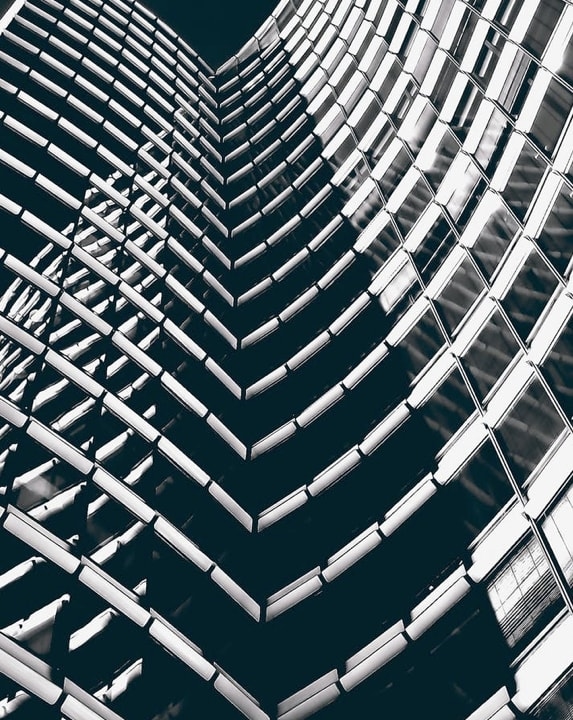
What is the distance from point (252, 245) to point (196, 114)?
10.3 m

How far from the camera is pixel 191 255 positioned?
2223cm

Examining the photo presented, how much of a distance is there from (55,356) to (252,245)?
455 inches

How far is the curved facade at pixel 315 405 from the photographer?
422 inches

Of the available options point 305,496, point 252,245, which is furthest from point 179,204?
point 305,496

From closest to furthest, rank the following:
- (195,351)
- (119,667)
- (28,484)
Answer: (119,667), (28,484), (195,351)

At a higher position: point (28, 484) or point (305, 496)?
point (305, 496)

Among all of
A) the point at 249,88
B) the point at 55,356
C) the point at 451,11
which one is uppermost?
the point at 451,11

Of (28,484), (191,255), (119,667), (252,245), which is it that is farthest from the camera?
(252,245)

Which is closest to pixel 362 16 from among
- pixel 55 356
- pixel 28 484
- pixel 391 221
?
pixel 391 221

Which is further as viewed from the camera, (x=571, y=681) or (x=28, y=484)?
(x=28, y=484)

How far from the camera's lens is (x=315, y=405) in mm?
17188

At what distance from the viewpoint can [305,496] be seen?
15.4 meters

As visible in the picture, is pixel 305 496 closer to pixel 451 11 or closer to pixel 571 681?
pixel 571 681

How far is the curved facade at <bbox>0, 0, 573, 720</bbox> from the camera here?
10711 millimetres
